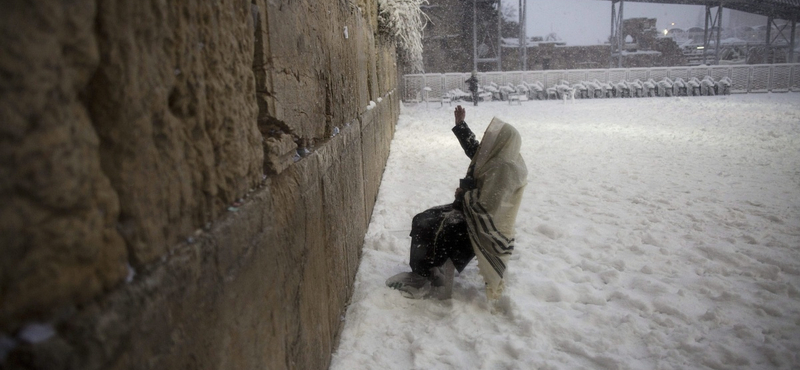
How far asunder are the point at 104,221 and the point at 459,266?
2.55m

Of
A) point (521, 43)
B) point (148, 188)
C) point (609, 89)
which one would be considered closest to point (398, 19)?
point (148, 188)

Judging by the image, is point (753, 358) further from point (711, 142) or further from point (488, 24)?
point (488, 24)

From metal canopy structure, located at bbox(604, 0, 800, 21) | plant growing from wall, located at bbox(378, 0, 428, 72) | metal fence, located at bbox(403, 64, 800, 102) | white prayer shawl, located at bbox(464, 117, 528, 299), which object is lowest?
white prayer shawl, located at bbox(464, 117, 528, 299)

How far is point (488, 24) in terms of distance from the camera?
3116 cm

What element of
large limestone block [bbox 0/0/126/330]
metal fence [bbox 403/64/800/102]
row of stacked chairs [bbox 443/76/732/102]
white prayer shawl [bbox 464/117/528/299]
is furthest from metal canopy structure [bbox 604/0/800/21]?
large limestone block [bbox 0/0/126/330]

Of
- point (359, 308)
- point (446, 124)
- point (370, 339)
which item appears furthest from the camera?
point (446, 124)

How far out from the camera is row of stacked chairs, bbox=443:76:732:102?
22531 millimetres

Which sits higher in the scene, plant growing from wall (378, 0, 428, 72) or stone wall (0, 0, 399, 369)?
plant growing from wall (378, 0, 428, 72)

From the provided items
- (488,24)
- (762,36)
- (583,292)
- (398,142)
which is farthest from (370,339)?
(762,36)

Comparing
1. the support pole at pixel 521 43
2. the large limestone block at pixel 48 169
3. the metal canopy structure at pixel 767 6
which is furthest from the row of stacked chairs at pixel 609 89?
the large limestone block at pixel 48 169

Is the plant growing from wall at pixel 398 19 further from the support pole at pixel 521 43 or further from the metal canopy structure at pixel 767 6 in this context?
the metal canopy structure at pixel 767 6

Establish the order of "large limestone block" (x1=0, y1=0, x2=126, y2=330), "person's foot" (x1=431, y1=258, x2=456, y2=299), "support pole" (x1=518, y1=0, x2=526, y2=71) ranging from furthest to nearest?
"support pole" (x1=518, y1=0, x2=526, y2=71) → "person's foot" (x1=431, y1=258, x2=456, y2=299) → "large limestone block" (x1=0, y1=0, x2=126, y2=330)

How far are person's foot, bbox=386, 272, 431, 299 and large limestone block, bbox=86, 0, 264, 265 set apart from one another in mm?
2022

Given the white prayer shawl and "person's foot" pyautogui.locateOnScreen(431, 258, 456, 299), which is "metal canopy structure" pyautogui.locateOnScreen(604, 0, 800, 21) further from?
"person's foot" pyautogui.locateOnScreen(431, 258, 456, 299)
